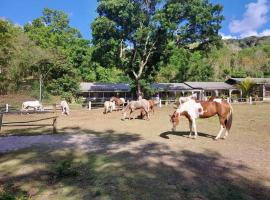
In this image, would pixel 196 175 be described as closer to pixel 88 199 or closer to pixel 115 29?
pixel 88 199

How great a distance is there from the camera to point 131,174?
8.99 meters

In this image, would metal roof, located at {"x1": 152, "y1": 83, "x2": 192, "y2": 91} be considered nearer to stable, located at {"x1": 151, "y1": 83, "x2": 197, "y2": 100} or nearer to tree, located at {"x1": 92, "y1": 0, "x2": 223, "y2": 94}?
stable, located at {"x1": 151, "y1": 83, "x2": 197, "y2": 100}

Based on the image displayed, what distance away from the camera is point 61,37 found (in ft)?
216

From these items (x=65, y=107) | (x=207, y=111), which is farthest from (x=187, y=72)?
(x=207, y=111)

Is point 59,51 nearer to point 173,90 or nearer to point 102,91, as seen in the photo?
point 102,91

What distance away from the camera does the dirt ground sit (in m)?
7.69

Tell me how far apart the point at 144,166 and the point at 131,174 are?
895 millimetres

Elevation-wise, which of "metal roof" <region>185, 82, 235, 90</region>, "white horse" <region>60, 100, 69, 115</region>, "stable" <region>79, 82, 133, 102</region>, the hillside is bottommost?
"white horse" <region>60, 100, 69, 115</region>

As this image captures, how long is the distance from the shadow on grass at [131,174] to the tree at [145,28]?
983 inches

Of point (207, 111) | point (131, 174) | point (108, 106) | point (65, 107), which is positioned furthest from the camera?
point (108, 106)

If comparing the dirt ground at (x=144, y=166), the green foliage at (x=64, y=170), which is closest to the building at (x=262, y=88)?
the dirt ground at (x=144, y=166)

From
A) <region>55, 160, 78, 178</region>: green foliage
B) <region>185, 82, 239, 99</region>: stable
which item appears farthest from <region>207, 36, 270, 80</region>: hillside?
<region>55, 160, 78, 178</region>: green foliage

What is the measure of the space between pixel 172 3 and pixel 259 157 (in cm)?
2863

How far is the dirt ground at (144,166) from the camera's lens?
7.69m
